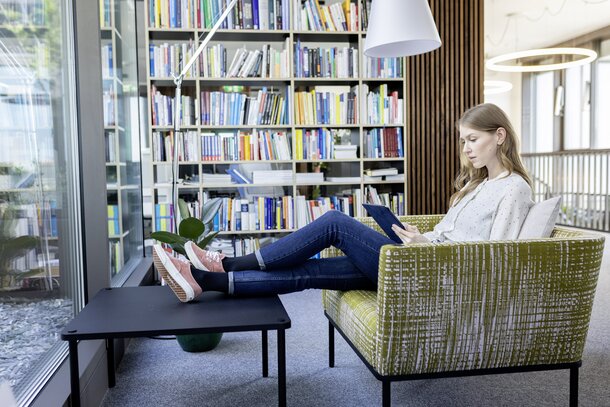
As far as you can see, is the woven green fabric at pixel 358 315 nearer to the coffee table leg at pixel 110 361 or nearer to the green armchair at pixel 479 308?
the green armchair at pixel 479 308

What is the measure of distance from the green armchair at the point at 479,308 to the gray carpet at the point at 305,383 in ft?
1.25

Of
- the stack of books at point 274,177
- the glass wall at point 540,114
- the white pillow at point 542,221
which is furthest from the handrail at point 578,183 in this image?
the white pillow at point 542,221

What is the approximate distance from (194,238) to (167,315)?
0.70 metres

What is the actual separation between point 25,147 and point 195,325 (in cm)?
72

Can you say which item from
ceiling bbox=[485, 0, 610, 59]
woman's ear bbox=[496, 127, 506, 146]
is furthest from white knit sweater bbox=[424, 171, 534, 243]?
ceiling bbox=[485, 0, 610, 59]

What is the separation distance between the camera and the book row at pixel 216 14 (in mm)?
4105

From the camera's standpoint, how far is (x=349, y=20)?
14.2ft

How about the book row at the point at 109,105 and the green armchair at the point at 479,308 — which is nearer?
the green armchair at the point at 479,308

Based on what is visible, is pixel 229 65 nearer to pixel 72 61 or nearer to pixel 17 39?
pixel 72 61

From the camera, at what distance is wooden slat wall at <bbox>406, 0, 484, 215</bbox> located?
15.0ft

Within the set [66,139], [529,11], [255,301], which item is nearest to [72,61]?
[66,139]

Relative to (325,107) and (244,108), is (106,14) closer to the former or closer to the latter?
(244,108)

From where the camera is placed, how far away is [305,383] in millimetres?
2211

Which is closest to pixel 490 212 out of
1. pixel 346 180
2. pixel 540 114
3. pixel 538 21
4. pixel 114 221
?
pixel 114 221
